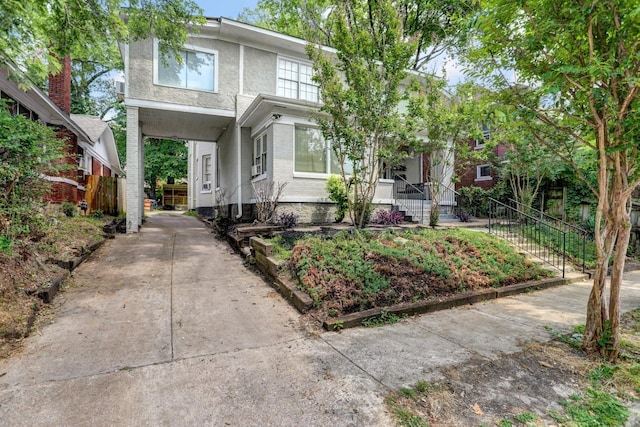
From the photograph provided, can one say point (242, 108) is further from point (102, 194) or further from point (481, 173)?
point (481, 173)

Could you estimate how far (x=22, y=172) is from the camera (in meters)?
4.96

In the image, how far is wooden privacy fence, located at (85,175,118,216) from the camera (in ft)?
40.7

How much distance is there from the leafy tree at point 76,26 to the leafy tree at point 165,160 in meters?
17.5

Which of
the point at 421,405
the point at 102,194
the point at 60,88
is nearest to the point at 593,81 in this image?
the point at 421,405

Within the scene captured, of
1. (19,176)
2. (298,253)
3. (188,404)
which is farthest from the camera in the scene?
(298,253)

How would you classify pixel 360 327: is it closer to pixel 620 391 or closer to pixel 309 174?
pixel 620 391

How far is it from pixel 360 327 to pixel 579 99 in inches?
135

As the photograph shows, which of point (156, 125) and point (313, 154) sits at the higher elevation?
point (156, 125)

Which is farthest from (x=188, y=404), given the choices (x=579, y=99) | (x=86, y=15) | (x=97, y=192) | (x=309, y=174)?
(x=97, y=192)

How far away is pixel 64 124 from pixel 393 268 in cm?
1169

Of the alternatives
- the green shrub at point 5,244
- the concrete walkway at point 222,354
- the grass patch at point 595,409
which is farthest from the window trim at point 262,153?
the grass patch at point 595,409

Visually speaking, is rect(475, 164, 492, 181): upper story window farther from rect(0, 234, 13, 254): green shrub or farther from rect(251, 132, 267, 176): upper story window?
rect(0, 234, 13, 254): green shrub

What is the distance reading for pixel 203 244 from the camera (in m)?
8.45

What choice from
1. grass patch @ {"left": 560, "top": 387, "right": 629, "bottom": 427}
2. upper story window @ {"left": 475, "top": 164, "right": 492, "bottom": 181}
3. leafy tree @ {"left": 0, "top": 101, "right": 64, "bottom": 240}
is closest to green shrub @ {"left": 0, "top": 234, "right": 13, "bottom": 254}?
leafy tree @ {"left": 0, "top": 101, "right": 64, "bottom": 240}
